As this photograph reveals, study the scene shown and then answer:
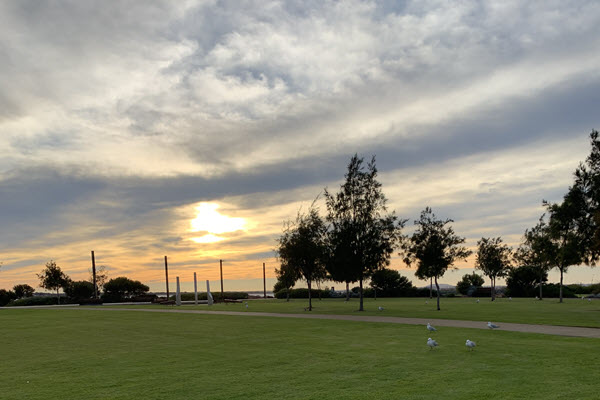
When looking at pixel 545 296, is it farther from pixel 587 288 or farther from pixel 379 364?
pixel 379 364

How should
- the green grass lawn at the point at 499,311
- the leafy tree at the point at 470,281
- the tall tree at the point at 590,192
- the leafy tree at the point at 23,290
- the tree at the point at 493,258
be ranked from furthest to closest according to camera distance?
the leafy tree at the point at 23,290, the leafy tree at the point at 470,281, the tree at the point at 493,258, the tall tree at the point at 590,192, the green grass lawn at the point at 499,311

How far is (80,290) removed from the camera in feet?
255

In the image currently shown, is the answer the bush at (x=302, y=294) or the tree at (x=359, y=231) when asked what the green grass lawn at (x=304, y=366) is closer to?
the tree at (x=359, y=231)

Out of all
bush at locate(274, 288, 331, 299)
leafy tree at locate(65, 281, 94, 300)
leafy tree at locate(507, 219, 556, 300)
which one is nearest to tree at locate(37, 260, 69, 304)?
leafy tree at locate(65, 281, 94, 300)

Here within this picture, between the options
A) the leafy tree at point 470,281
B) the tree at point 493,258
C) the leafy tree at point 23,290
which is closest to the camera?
the tree at point 493,258

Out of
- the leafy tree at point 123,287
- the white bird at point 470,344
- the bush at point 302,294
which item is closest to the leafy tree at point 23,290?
the leafy tree at point 123,287

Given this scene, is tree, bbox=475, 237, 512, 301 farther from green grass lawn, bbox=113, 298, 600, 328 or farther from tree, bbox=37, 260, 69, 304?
tree, bbox=37, 260, 69, 304

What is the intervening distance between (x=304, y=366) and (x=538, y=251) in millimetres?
48543

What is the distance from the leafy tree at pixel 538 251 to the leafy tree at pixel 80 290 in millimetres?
65273

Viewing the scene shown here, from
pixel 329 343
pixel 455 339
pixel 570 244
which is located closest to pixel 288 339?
pixel 329 343

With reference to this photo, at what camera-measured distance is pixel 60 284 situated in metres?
73.2

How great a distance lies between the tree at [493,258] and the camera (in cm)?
5897

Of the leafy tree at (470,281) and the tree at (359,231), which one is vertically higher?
the tree at (359,231)

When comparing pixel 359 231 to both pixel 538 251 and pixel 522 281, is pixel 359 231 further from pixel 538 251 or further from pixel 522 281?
pixel 522 281
